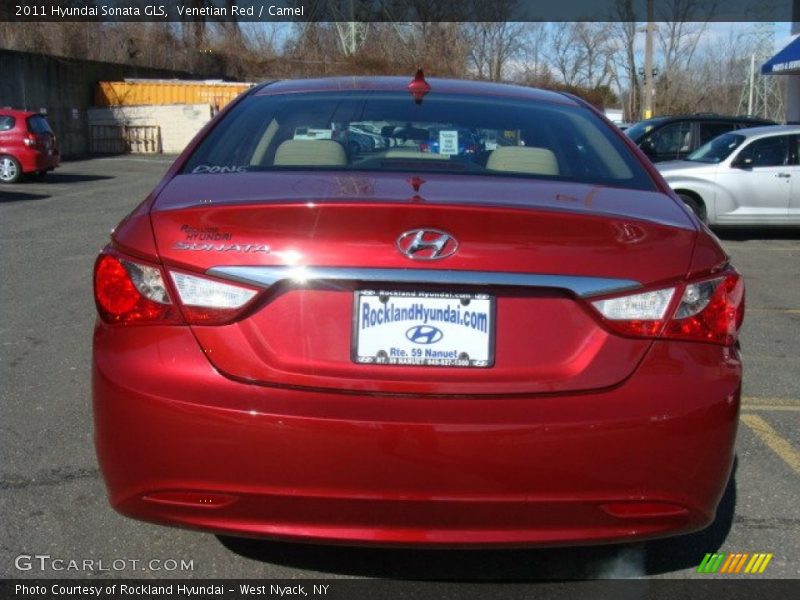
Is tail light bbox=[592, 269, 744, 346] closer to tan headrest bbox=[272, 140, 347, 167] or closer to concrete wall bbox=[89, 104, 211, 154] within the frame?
tan headrest bbox=[272, 140, 347, 167]

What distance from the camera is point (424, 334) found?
2.36 m

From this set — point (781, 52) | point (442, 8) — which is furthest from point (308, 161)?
point (442, 8)

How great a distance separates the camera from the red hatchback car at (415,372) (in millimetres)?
2326

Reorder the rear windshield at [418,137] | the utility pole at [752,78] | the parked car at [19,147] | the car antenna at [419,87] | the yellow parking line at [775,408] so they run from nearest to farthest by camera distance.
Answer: the rear windshield at [418,137], the car antenna at [419,87], the yellow parking line at [775,408], the parked car at [19,147], the utility pole at [752,78]

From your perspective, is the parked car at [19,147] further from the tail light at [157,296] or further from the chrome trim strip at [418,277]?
the chrome trim strip at [418,277]

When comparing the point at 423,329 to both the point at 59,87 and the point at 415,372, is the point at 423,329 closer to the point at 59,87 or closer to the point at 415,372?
the point at 415,372

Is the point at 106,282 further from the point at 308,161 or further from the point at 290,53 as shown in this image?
the point at 290,53

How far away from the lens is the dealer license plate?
235 cm

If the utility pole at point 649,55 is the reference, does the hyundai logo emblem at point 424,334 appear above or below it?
below

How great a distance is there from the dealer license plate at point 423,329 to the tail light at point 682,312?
0.32 meters

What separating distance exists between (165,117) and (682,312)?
35.6 metres

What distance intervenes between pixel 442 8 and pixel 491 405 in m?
45.1

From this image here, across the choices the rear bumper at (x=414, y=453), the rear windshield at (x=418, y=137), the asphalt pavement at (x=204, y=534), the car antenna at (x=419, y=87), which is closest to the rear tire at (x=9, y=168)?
the asphalt pavement at (x=204, y=534)

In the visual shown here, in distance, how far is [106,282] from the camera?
8.32ft
